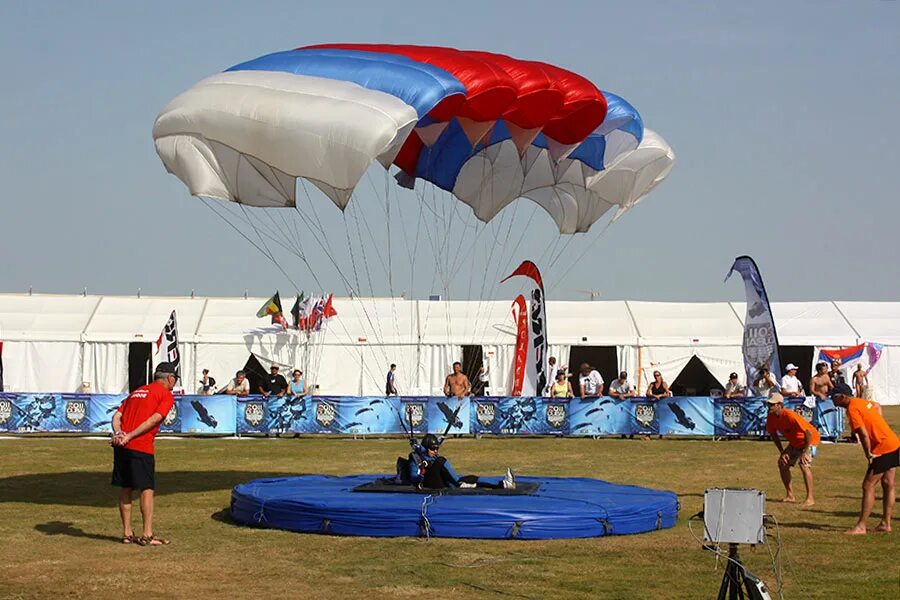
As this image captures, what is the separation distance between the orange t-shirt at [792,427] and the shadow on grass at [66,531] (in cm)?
740

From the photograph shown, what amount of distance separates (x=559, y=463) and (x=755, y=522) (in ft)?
39.3

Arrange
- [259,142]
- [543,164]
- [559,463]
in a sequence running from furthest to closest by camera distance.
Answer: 1. [559,463]
2. [543,164]
3. [259,142]

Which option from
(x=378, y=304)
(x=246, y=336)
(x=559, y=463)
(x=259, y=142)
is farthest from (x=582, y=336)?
(x=259, y=142)

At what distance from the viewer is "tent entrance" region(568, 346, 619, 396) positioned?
115 feet

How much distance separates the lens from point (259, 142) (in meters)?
12.3

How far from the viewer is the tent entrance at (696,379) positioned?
34219 millimetres

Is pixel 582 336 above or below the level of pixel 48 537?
above

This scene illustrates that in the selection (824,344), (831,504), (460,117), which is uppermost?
(460,117)

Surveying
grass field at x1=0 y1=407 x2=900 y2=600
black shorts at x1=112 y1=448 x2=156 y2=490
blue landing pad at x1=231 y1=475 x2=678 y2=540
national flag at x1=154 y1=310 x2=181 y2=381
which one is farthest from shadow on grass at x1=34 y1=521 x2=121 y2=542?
national flag at x1=154 y1=310 x2=181 y2=381

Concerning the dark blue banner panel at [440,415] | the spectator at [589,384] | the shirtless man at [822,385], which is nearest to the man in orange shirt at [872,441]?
the dark blue banner panel at [440,415]

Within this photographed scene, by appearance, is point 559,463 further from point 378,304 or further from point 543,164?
point 378,304

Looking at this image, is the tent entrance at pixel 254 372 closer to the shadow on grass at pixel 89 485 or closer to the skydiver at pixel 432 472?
the shadow on grass at pixel 89 485

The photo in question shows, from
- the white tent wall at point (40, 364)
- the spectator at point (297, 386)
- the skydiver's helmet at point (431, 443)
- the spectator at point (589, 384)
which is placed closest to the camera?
the skydiver's helmet at point (431, 443)

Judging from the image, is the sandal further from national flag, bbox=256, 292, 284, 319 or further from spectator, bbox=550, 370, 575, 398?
national flag, bbox=256, 292, 284, 319
